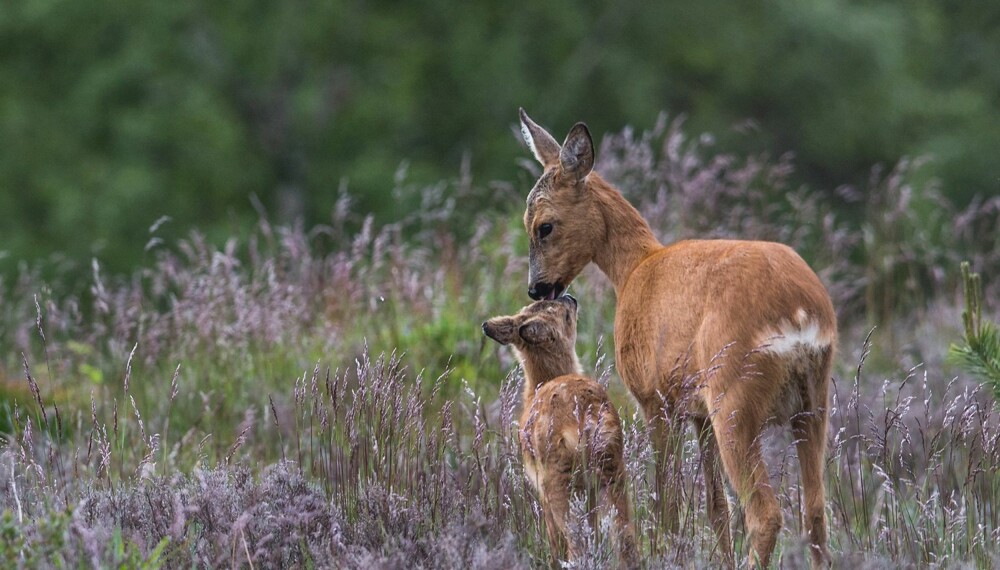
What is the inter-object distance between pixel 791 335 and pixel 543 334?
115 cm

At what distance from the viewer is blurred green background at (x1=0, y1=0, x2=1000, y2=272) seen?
19047mm

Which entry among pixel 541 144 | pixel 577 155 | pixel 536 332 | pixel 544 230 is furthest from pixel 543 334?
pixel 541 144

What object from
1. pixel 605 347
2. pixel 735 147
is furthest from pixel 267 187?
pixel 605 347

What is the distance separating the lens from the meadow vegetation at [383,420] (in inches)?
175

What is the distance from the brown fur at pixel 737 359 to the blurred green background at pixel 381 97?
12.9 meters

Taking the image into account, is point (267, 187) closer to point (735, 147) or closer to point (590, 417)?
point (735, 147)

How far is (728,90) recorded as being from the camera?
21641 millimetres

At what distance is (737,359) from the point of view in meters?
4.66

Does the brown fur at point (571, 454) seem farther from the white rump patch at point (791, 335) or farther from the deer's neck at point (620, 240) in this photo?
the deer's neck at point (620, 240)

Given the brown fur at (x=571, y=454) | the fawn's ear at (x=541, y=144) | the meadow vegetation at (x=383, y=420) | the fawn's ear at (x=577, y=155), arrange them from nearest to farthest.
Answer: the meadow vegetation at (x=383, y=420), the brown fur at (x=571, y=454), the fawn's ear at (x=577, y=155), the fawn's ear at (x=541, y=144)

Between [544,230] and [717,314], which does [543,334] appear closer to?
[544,230]

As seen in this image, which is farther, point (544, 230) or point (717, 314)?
point (544, 230)

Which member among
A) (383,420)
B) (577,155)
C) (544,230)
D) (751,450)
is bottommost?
(751,450)

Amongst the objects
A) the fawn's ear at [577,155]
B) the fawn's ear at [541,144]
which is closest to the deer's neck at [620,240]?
the fawn's ear at [577,155]
